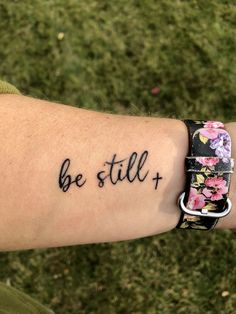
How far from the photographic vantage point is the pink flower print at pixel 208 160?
4.41 feet

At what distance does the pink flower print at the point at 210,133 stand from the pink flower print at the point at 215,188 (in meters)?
0.13

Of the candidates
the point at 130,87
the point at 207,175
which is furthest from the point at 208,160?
the point at 130,87

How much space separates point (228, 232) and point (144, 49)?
1244 mm

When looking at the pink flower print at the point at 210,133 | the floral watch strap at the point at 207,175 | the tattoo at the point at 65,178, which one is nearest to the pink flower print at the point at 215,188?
the floral watch strap at the point at 207,175

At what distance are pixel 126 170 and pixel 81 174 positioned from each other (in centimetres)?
13

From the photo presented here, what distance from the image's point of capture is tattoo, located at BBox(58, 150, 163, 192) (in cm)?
133

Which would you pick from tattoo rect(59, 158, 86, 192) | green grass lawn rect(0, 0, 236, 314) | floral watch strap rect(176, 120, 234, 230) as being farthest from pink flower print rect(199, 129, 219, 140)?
green grass lawn rect(0, 0, 236, 314)

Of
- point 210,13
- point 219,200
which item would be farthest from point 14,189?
point 210,13

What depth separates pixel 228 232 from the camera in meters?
2.59

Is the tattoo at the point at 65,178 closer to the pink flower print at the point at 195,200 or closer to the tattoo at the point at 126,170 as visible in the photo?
the tattoo at the point at 126,170

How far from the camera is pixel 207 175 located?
1353mm

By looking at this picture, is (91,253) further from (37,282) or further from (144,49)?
(144,49)

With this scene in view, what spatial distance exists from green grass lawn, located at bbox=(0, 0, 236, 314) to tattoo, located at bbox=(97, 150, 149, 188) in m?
1.34

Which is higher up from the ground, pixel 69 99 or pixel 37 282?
pixel 69 99
